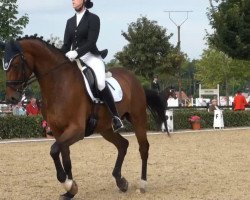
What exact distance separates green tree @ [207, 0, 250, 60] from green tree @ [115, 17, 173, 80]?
23.2ft

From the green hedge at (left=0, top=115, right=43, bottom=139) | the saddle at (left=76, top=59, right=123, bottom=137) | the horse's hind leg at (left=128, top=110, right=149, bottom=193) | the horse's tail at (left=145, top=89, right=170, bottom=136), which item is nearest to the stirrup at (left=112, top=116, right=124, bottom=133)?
the saddle at (left=76, top=59, right=123, bottom=137)

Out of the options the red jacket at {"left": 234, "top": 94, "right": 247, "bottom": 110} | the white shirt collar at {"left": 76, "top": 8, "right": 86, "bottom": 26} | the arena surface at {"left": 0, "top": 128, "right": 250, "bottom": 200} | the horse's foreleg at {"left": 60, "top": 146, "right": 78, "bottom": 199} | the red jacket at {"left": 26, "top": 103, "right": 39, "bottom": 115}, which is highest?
the white shirt collar at {"left": 76, "top": 8, "right": 86, "bottom": 26}

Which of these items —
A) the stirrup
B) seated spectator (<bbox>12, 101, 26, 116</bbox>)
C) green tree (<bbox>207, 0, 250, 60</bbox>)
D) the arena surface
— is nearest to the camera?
the stirrup

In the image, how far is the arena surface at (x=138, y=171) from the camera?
9453 mm

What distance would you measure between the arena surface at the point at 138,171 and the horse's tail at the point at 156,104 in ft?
3.91

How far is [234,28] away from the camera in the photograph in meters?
31.0

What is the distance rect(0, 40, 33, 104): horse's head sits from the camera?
814 centimetres

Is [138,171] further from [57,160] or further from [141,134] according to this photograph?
[57,160]

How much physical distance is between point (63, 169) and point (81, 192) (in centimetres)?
125

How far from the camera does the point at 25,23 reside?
72.5 feet

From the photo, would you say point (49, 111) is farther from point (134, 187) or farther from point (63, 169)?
point (134, 187)

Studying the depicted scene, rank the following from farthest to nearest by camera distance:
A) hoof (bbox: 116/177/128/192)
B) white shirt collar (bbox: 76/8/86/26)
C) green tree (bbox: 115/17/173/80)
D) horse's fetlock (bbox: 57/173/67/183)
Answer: green tree (bbox: 115/17/173/80), hoof (bbox: 116/177/128/192), white shirt collar (bbox: 76/8/86/26), horse's fetlock (bbox: 57/173/67/183)

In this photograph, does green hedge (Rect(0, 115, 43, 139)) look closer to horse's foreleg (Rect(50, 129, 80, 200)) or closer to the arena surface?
the arena surface

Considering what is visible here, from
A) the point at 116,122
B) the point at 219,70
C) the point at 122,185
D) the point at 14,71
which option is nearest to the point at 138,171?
the point at 122,185
